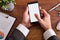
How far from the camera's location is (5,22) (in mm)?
1517

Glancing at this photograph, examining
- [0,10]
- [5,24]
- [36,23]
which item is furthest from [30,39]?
[0,10]

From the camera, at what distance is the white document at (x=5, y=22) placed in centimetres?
149

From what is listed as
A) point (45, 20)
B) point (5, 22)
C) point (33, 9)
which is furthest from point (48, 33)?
point (5, 22)

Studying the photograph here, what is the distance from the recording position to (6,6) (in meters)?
1.47

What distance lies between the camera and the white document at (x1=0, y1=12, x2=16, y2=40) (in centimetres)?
149

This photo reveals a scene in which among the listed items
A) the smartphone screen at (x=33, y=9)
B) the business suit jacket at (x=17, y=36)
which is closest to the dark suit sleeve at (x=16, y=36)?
the business suit jacket at (x=17, y=36)

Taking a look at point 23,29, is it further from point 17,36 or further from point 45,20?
point 45,20

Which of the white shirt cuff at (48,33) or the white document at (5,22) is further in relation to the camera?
the white document at (5,22)

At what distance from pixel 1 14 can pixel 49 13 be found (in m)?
0.38

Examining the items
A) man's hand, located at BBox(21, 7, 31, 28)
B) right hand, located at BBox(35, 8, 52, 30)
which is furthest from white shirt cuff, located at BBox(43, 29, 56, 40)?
man's hand, located at BBox(21, 7, 31, 28)

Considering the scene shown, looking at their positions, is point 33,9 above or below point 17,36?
above

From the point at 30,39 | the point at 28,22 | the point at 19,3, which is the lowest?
the point at 30,39

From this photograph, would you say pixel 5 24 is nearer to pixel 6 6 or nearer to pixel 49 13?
pixel 6 6

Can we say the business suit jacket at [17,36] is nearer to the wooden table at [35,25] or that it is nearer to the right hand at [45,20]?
the wooden table at [35,25]
